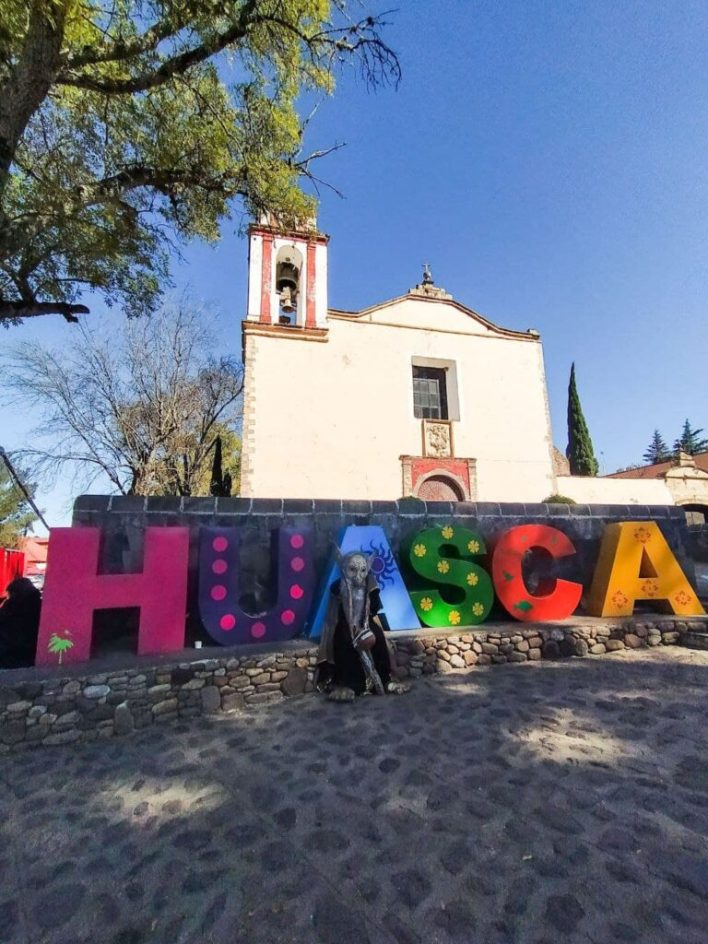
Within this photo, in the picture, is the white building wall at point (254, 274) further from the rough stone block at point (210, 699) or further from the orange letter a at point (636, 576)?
the rough stone block at point (210, 699)

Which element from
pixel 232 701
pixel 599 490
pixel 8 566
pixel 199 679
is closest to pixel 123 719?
pixel 199 679

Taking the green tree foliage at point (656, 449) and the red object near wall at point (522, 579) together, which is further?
the green tree foliage at point (656, 449)

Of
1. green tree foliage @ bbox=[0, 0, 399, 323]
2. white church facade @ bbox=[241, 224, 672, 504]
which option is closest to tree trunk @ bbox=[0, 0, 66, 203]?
green tree foliage @ bbox=[0, 0, 399, 323]

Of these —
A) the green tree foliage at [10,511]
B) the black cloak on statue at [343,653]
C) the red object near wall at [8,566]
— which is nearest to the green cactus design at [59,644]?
the black cloak on statue at [343,653]

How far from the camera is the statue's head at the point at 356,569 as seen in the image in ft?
14.0

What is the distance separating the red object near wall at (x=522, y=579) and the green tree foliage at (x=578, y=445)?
19.7 m

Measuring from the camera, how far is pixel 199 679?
3816 mm

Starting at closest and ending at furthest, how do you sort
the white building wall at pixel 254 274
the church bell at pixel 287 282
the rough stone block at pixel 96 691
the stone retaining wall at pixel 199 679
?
the stone retaining wall at pixel 199 679 → the rough stone block at pixel 96 691 → the white building wall at pixel 254 274 → the church bell at pixel 287 282

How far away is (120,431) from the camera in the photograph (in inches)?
587

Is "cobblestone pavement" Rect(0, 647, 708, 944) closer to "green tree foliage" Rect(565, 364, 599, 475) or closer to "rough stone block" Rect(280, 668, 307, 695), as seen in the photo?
"rough stone block" Rect(280, 668, 307, 695)

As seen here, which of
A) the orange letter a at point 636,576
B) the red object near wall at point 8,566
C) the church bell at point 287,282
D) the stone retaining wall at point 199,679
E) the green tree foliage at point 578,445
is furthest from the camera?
the green tree foliage at point 578,445

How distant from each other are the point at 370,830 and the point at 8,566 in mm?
8349

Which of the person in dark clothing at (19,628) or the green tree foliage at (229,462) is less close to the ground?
the green tree foliage at (229,462)

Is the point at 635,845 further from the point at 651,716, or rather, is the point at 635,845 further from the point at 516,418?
the point at 516,418
